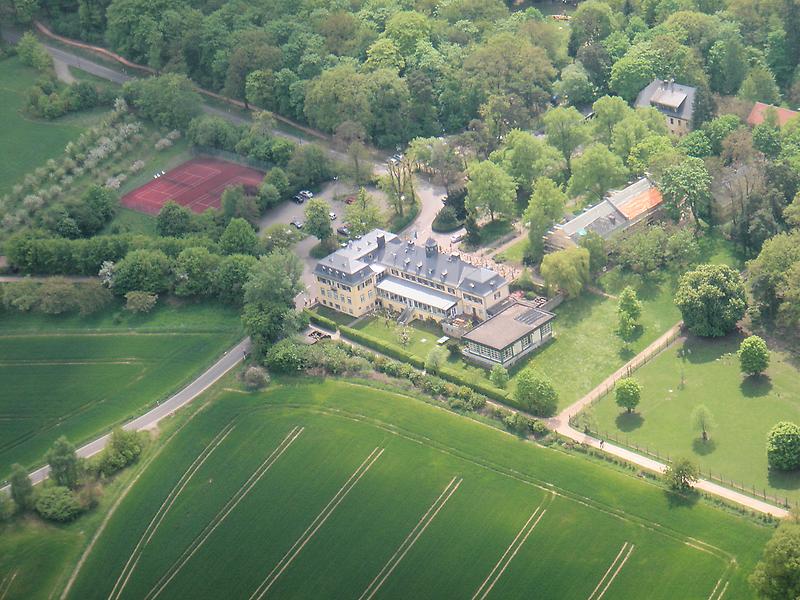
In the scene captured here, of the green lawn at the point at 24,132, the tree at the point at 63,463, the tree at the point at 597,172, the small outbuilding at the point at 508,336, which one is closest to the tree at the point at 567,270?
→ the small outbuilding at the point at 508,336

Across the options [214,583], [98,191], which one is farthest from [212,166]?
[214,583]

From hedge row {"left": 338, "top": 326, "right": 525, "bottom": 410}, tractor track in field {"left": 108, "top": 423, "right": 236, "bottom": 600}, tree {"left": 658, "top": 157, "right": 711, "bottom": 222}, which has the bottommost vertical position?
tractor track in field {"left": 108, "top": 423, "right": 236, "bottom": 600}

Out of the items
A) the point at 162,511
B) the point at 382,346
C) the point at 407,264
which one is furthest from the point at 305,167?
the point at 162,511

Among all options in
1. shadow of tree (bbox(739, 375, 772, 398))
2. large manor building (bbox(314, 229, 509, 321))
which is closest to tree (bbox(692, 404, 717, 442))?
shadow of tree (bbox(739, 375, 772, 398))

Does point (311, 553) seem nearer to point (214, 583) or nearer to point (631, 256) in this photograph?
point (214, 583)

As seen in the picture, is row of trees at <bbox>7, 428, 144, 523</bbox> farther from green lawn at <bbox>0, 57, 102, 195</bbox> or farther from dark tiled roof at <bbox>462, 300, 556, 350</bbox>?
green lawn at <bbox>0, 57, 102, 195</bbox>

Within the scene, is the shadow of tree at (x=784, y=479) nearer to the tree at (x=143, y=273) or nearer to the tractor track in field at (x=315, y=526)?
the tractor track in field at (x=315, y=526)
